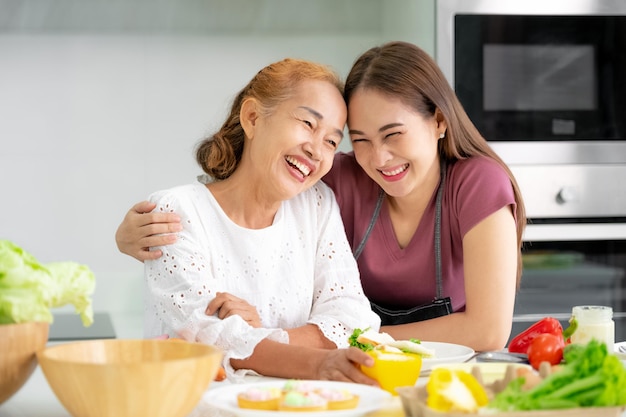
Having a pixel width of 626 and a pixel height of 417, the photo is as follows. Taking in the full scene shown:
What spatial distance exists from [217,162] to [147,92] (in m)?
1.31

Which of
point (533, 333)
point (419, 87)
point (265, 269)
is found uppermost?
point (419, 87)

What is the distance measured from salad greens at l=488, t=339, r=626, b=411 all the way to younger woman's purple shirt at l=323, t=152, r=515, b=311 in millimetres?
952

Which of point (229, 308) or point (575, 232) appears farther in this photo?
point (575, 232)

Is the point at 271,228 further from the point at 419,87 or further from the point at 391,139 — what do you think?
the point at 419,87

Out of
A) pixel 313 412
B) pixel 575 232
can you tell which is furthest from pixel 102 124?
pixel 313 412

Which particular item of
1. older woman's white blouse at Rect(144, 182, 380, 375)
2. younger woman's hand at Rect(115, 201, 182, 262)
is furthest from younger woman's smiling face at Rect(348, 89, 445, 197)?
younger woman's hand at Rect(115, 201, 182, 262)

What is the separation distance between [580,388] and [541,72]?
1892mm

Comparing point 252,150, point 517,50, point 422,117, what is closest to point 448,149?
point 422,117

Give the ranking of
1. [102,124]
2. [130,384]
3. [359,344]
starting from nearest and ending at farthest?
[130,384], [359,344], [102,124]

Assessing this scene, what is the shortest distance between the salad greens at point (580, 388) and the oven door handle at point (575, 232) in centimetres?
173

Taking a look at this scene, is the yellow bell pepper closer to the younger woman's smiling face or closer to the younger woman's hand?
the younger woman's hand

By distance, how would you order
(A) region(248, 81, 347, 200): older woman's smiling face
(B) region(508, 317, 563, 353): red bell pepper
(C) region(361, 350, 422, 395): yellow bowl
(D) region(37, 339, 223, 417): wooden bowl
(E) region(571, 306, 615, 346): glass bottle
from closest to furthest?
(D) region(37, 339, 223, 417): wooden bowl → (C) region(361, 350, 422, 395): yellow bowl → (E) region(571, 306, 615, 346): glass bottle → (B) region(508, 317, 563, 353): red bell pepper → (A) region(248, 81, 347, 200): older woman's smiling face

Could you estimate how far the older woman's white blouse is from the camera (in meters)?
1.62

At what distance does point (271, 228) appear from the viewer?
1.84 metres
